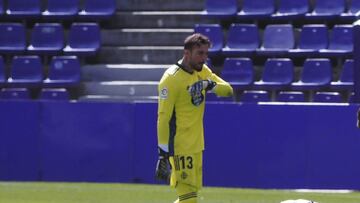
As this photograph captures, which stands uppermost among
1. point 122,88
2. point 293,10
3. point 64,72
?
point 293,10

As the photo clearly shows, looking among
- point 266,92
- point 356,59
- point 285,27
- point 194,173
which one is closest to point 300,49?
point 285,27

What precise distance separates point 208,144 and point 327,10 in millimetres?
4898

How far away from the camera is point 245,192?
1277 cm

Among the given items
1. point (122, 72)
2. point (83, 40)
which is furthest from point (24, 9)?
point (122, 72)

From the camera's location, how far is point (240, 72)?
644 inches

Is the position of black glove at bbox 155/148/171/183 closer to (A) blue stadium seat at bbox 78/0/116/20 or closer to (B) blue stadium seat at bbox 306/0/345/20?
(B) blue stadium seat at bbox 306/0/345/20

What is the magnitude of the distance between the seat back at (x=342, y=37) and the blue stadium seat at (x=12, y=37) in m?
6.09

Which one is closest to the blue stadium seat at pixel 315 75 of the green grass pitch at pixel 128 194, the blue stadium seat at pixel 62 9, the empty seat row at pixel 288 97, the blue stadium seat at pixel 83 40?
the empty seat row at pixel 288 97

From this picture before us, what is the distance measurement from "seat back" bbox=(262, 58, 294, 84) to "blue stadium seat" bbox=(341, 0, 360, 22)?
165cm

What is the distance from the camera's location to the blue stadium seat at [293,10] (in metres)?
17.3

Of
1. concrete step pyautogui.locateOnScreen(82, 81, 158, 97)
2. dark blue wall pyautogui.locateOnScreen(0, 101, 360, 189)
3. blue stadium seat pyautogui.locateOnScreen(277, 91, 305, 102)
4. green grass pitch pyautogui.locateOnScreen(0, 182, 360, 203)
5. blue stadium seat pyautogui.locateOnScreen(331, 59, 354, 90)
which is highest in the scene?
blue stadium seat pyautogui.locateOnScreen(331, 59, 354, 90)

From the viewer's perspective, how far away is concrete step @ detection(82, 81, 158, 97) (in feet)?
54.8

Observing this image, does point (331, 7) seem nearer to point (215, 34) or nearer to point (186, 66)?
point (215, 34)

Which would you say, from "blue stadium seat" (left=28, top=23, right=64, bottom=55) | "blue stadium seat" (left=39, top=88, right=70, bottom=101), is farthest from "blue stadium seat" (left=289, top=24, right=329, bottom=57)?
"blue stadium seat" (left=28, top=23, right=64, bottom=55)
